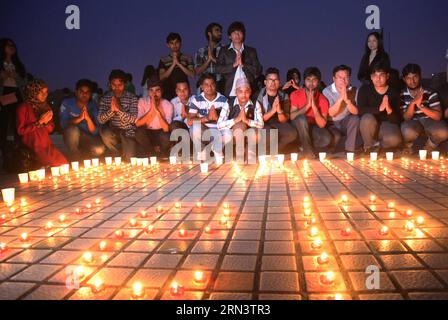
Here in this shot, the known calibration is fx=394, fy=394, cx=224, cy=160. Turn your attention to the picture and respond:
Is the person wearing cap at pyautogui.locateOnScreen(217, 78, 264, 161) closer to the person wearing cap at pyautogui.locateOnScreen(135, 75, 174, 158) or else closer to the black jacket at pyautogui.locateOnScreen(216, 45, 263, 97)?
the black jacket at pyautogui.locateOnScreen(216, 45, 263, 97)

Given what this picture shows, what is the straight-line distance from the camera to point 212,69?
331 inches

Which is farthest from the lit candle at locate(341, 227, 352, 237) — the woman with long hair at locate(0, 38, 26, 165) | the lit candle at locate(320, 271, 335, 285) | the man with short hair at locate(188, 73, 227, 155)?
the woman with long hair at locate(0, 38, 26, 165)

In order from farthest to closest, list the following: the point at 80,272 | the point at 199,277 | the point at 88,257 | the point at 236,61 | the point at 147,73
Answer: the point at 147,73 < the point at 236,61 < the point at 88,257 < the point at 80,272 < the point at 199,277

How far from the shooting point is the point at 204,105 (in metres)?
7.76

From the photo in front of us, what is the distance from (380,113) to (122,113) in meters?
4.98

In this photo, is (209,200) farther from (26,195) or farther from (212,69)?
(212,69)

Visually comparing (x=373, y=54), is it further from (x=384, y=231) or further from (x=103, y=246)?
(x=103, y=246)

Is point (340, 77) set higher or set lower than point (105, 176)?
higher

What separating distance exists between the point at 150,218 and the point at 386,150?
5.67 m

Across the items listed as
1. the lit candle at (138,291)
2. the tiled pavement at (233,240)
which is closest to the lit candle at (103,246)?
the tiled pavement at (233,240)

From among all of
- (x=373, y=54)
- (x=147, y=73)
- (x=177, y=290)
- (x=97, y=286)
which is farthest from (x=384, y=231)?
(x=147, y=73)

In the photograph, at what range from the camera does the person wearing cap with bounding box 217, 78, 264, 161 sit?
23.7ft

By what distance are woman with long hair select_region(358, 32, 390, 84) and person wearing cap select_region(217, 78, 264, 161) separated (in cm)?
245
